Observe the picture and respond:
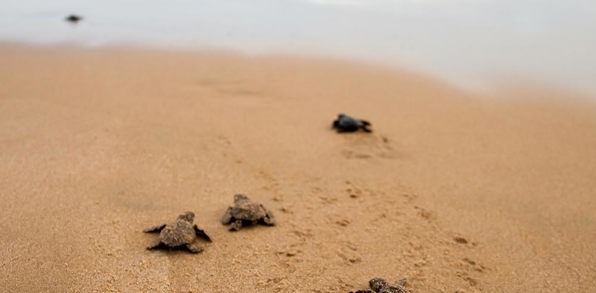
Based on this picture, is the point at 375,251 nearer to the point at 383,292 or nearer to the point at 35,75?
the point at 383,292

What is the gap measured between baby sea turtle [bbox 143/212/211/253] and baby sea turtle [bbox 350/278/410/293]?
93 centimetres

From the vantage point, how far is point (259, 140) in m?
4.09

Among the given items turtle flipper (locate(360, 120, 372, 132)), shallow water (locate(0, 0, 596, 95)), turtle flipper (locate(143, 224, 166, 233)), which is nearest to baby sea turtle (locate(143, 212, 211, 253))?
turtle flipper (locate(143, 224, 166, 233))

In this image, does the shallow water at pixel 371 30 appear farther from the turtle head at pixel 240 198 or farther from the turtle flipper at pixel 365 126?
the turtle head at pixel 240 198

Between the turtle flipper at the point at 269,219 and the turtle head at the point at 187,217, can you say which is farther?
→ the turtle flipper at the point at 269,219

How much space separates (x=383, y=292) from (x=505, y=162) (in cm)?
202

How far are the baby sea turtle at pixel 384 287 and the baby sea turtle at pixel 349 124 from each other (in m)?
1.84

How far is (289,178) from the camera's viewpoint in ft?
11.8

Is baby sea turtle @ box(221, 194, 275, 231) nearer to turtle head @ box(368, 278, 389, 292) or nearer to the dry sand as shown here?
the dry sand

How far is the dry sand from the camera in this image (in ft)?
8.73

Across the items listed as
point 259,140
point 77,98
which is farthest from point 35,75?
point 259,140

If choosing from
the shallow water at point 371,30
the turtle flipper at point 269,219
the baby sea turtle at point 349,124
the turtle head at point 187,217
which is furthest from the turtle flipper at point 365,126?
the turtle head at point 187,217

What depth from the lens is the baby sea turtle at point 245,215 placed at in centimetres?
294

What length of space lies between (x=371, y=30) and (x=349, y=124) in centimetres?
330
